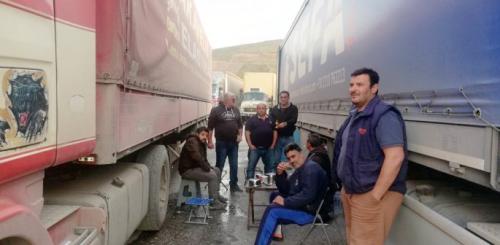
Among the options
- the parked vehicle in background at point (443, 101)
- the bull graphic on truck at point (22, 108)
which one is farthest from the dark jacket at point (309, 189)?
the bull graphic on truck at point (22, 108)

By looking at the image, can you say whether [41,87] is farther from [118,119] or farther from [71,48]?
[118,119]

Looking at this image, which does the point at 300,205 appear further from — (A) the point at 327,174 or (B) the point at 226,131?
(B) the point at 226,131

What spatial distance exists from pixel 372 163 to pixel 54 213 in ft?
6.80

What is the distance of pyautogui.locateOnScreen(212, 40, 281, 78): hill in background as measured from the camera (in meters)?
102

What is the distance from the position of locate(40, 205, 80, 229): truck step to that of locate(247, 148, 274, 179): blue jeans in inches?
211

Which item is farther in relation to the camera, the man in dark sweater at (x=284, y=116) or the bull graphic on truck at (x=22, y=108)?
the man in dark sweater at (x=284, y=116)

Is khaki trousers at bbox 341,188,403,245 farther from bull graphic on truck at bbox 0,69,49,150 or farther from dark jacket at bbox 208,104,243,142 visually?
dark jacket at bbox 208,104,243,142

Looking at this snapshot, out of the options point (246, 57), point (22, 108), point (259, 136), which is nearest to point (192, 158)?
point (259, 136)

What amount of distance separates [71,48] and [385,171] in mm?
2089

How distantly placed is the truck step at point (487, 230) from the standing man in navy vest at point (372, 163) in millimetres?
740

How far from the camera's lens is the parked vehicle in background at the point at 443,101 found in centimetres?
228

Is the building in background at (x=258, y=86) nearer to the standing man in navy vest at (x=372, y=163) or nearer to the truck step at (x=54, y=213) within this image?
the standing man in navy vest at (x=372, y=163)

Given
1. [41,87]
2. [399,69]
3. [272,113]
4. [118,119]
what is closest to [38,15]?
[41,87]

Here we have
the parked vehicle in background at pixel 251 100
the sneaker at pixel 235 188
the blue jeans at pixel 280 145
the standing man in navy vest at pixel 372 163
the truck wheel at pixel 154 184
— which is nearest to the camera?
the standing man in navy vest at pixel 372 163
